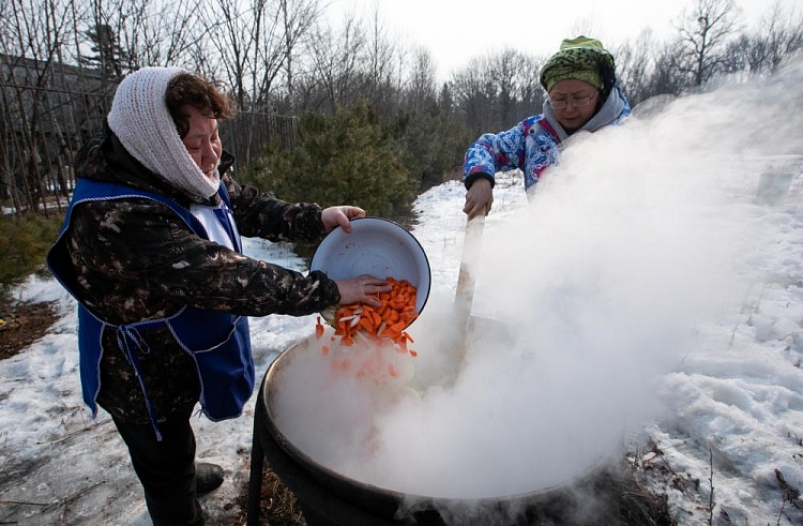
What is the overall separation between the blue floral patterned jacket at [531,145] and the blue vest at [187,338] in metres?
1.28

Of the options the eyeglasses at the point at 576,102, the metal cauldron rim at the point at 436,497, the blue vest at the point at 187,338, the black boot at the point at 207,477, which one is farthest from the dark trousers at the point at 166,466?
the eyeglasses at the point at 576,102

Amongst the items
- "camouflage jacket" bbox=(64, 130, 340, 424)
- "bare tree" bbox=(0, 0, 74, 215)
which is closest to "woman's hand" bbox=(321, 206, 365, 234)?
"camouflage jacket" bbox=(64, 130, 340, 424)

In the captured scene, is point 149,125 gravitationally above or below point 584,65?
below

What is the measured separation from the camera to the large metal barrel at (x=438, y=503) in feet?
3.18

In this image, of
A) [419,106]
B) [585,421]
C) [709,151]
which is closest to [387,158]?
[709,151]

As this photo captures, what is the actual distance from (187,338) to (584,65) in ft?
6.81

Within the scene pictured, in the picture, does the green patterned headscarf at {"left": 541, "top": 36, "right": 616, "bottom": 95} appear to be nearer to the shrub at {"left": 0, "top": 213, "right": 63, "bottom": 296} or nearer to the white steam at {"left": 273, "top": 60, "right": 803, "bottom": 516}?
the white steam at {"left": 273, "top": 60, "right": 803, "bottom": 516}

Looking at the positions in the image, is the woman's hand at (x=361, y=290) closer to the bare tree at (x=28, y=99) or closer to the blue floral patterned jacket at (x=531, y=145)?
the blue floral patterned jacket at (x=531, y=145)

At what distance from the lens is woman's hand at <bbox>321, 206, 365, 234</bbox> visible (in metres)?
1.63

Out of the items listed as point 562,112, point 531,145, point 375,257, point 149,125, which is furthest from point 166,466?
point 562,112

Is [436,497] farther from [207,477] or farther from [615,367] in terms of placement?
[207,477]

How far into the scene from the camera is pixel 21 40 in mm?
6742

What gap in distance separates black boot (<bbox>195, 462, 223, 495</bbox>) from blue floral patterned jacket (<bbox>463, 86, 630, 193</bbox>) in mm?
1948

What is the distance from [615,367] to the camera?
1.63 m
